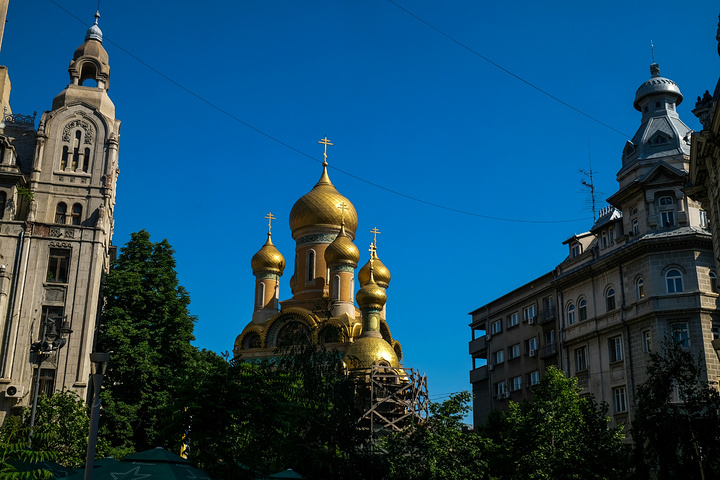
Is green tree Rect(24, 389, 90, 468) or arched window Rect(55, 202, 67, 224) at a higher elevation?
Result: arched window Rect(55, 202, 67, 224)

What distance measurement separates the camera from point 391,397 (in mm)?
41250

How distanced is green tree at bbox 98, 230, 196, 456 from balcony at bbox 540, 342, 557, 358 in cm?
1768

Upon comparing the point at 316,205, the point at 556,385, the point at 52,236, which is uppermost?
the point at 316,205

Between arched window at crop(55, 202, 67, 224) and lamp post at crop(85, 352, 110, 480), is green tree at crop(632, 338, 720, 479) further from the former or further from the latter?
arched window at crop(55, 202, 67, 224)

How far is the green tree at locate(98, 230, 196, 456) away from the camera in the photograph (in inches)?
1300

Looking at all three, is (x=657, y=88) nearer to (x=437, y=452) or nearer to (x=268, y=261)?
(x=437, y=452)

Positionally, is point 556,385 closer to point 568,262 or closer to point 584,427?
point 584,427

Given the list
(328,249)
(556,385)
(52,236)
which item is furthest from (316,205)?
(556,385)

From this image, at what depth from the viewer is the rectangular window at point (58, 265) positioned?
34.5m

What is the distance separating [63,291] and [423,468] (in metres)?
17.1

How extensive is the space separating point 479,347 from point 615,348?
48.4 feet

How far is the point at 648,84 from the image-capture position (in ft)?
127

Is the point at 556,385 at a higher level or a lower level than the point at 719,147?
lower

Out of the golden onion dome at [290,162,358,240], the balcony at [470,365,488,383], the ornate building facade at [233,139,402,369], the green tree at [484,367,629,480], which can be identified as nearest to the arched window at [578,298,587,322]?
the green tree at [484,367,629,480]
